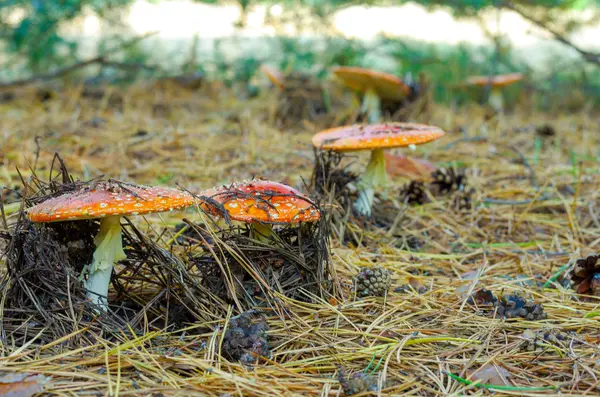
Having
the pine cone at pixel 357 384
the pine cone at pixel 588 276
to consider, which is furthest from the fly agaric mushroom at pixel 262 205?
the pine cone at pixel 588 276

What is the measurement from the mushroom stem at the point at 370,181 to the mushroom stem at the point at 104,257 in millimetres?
1872

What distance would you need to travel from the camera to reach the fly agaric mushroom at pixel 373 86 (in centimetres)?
617

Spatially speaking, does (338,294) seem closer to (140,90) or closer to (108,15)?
(140,90)

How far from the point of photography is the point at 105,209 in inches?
78.5

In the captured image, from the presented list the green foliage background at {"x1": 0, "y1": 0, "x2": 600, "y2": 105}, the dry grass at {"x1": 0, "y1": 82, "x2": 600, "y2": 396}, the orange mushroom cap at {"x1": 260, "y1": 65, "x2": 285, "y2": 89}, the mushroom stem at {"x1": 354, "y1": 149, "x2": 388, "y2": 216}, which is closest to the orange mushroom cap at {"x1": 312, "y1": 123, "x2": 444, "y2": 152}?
the mushroom stem at {"x1": 354, "y1": 149, "x2": 388, "y2": 216}

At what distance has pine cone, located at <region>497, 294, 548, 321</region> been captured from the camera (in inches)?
96.0

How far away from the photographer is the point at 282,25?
8.30 meters

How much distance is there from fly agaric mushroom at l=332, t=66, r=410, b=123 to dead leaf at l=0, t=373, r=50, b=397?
473 centimetres

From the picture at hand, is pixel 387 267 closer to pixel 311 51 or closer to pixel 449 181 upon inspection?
pixel 449 181

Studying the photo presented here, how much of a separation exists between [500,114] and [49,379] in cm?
708

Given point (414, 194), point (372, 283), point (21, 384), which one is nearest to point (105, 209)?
point (21, 384)

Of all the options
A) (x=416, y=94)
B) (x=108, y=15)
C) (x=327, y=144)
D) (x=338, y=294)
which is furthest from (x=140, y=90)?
(x=338, y=294)

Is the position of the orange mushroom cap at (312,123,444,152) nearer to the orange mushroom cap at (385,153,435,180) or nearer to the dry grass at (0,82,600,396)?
the dry grass at (0,82,600,396)

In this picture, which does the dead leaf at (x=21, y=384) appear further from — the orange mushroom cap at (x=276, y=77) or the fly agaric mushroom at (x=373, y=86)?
the orange mushroom cap at (x=276, y=77)
